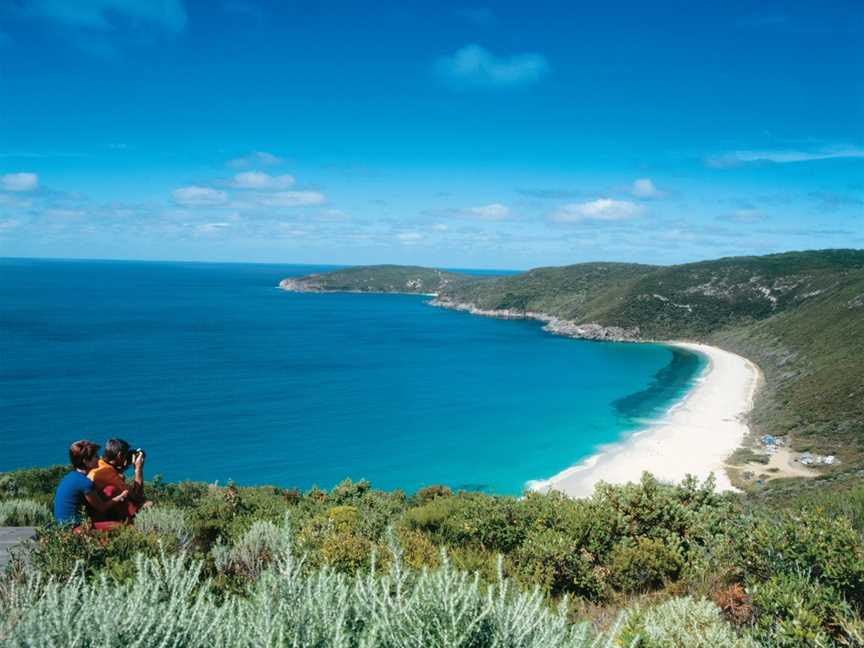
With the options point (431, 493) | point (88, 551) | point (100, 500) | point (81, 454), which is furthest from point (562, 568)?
point (431, 493)

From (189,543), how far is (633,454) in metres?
42.5

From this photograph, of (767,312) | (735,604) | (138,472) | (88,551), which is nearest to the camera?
(88,551)

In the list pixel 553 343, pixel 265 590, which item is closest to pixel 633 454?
pixel 265 590

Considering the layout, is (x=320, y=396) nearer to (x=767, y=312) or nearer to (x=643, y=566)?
(x=643, y=566)

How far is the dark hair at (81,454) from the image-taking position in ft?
22.7

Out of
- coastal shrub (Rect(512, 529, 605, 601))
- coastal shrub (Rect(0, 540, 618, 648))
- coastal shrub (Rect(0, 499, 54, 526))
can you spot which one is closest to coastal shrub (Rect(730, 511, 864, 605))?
coastal shrub (Rect(512, 529, 605, 601))

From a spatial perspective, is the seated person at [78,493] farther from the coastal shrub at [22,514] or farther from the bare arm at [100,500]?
the coastal shrub at [22,514]

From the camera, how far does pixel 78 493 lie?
676cm

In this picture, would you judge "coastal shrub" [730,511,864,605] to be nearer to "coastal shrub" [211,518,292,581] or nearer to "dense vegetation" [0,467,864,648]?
"dense vegetation" [0,467,864,648]

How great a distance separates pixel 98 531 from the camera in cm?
603

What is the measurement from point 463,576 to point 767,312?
394 ft

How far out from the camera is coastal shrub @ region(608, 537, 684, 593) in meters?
7.98

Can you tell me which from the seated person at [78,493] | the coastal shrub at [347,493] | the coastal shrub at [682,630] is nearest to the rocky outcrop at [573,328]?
the coastal shrub at [347,493]

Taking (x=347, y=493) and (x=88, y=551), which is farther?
(x=347, y=493)
